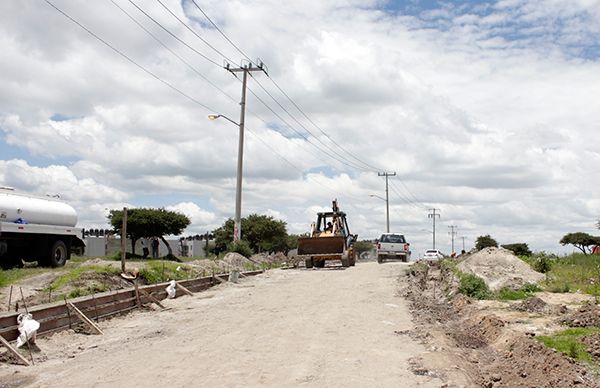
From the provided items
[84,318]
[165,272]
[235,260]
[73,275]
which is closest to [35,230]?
[165,272]

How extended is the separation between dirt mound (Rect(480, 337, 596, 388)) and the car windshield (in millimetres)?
34606

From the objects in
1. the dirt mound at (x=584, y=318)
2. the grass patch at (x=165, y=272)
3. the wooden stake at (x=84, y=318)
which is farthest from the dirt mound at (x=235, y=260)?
the dirt mound at (x=584, y=318)

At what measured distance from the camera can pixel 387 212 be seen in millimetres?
84938

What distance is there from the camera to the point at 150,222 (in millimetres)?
45781

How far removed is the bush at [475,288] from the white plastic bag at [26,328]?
1270 cm

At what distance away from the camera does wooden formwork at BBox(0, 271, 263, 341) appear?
1178 centimetres

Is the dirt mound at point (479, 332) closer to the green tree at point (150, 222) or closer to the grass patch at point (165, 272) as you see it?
the grass patch at point (165, 272)

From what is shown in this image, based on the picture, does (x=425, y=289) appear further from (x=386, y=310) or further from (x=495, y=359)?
(x=495, y=359)

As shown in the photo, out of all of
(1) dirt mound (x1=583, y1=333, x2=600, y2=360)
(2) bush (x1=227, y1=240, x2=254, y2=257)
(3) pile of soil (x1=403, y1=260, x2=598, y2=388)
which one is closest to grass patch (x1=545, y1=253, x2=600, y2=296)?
(3) pile of soil (x1=403, y1=260, x2=598, y2=388)

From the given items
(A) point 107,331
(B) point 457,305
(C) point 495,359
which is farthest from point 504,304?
(A) point 107,331

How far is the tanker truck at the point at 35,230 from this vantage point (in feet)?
77.2

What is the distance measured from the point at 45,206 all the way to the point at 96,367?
17.2m

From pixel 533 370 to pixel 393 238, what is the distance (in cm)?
3663

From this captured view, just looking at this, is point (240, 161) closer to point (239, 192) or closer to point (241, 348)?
point (239, 192)
